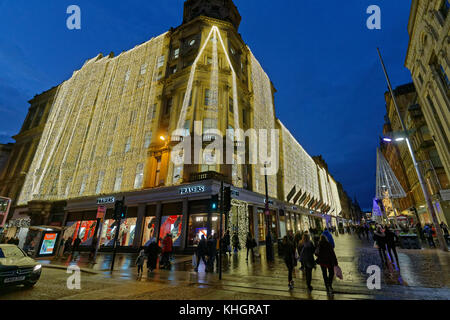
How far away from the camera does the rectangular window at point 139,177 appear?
23.4 meters

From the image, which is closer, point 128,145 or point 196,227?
point 196,227

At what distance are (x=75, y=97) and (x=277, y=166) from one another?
37121 mm

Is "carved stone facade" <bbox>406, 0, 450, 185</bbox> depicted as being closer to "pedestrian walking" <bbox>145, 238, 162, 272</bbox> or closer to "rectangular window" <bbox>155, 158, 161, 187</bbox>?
"pedestrian walking" <bbox>145, 238, 162, 272</bbox>

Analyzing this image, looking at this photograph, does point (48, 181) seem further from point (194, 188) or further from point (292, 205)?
point (292, 205)

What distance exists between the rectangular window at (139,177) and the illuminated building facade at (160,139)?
0.12 metres

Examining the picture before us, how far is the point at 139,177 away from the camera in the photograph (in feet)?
77.9

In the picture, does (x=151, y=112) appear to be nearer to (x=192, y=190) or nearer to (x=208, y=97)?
(x=208, y=97)

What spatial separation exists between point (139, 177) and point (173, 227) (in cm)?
762

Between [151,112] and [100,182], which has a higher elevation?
[151,112]

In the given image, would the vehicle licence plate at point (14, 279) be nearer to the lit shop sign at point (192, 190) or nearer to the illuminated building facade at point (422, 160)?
the lit shop sign at point (192, 190)

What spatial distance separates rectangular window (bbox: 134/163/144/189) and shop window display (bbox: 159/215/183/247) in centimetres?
532

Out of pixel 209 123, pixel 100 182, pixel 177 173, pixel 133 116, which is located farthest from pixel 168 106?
pixel 100 182

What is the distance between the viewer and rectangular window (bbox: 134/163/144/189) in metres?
23.4
